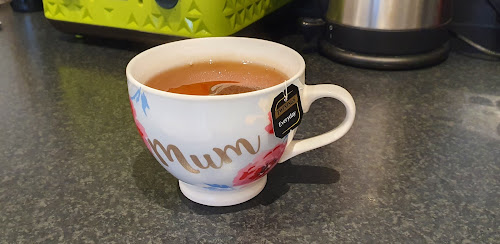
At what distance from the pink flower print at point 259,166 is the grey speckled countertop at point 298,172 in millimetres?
32

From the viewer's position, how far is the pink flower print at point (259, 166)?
0.38m

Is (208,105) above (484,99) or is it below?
above

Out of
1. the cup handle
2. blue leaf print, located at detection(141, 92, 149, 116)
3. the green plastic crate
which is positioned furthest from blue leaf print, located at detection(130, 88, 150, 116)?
the green plastic crate

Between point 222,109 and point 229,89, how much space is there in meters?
0.07

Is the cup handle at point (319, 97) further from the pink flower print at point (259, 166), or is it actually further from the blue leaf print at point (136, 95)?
the blue leaf print at point (136, 95)

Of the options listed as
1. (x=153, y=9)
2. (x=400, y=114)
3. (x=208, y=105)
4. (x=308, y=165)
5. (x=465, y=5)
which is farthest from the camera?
(x=465, y=5)

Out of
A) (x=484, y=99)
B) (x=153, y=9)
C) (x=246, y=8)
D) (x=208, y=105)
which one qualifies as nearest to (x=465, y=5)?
(x=484, y=99)

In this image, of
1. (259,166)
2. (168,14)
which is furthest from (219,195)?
(168,14)

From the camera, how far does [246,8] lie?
71 centimetres

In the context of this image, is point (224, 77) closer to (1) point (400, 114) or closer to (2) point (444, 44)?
(1) point (400, 114)

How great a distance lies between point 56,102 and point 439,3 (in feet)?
1.68

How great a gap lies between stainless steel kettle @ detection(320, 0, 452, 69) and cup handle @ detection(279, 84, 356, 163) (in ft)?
0.99

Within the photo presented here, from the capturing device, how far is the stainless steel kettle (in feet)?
2.15

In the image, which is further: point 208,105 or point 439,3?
point 439,3
